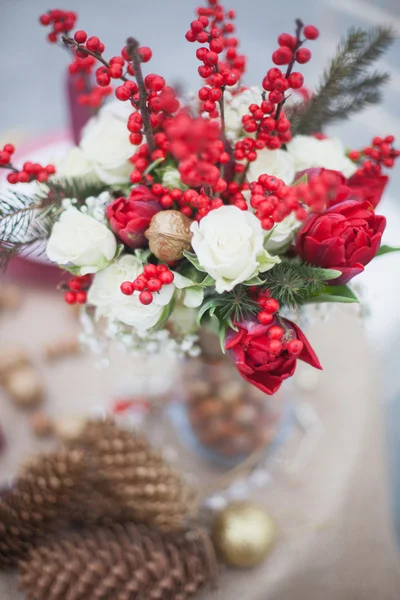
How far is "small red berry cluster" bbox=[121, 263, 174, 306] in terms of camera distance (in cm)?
44

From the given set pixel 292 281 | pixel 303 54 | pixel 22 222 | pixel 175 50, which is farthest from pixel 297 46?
pixel 175 50

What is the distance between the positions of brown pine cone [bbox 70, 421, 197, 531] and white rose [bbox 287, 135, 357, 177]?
1.36 ft

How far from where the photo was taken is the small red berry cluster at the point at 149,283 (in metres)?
0.44

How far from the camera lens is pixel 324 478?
2.34 feet

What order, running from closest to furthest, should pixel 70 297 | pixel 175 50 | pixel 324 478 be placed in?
pixel 70 297, pixel 324 478, pixel 175 50

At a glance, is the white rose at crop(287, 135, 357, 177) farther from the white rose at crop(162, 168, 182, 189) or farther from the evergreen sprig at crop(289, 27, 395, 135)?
the white rose at crop(162, 168, 182, 189)

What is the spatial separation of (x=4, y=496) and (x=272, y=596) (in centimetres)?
38

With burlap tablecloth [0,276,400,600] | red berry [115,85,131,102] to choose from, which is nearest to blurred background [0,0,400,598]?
burlap tablecloth [0,276,400,600]

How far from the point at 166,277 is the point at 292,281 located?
0.42 ft

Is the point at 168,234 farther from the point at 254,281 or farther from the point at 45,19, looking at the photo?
the point at 45,19

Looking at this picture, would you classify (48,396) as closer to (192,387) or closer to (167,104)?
(192,387)

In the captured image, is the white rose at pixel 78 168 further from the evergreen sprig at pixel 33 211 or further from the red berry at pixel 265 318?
the red berry at pixel 265 318

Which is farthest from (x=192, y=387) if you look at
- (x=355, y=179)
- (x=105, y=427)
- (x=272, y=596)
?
(x=355, y=179)

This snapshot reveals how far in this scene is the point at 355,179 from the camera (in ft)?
1.79
